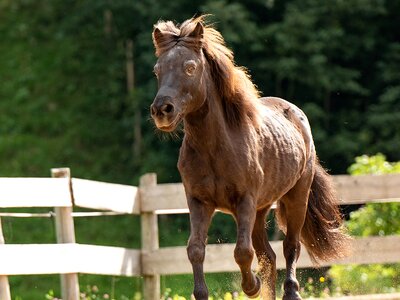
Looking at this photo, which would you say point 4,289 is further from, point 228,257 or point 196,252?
point 228,257

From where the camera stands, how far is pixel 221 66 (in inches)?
291

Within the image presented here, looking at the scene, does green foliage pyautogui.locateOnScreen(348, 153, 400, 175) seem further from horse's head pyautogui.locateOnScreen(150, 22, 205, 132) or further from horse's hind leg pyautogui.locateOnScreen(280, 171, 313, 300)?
horse's head pyautogui.locateOnScreen(150, 22, 205, 132)

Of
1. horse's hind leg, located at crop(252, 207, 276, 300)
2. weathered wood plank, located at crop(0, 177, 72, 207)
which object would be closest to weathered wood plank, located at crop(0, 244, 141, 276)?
weathered wood plank, located at crop(0, 177, 72, 207)

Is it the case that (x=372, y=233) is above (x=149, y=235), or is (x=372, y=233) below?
below

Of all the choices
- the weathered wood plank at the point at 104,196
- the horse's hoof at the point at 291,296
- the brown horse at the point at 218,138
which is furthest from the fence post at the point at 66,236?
the horse's hoof at the point at 291,296

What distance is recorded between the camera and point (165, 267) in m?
9.92

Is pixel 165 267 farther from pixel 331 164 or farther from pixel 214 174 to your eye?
pixel 331 164

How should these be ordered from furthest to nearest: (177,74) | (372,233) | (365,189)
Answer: (372,233)
(365,189)
(177,74)

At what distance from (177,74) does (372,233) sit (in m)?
5.51

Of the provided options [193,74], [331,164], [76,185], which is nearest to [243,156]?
[193,74]

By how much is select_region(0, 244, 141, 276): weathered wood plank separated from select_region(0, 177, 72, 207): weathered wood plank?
1.03 feet

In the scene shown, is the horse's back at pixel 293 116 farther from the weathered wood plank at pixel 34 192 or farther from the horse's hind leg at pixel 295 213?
the weathered wood plank at pixel 34 192

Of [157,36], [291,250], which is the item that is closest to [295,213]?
[291,250]

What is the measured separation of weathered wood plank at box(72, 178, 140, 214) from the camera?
8820 millimetres
